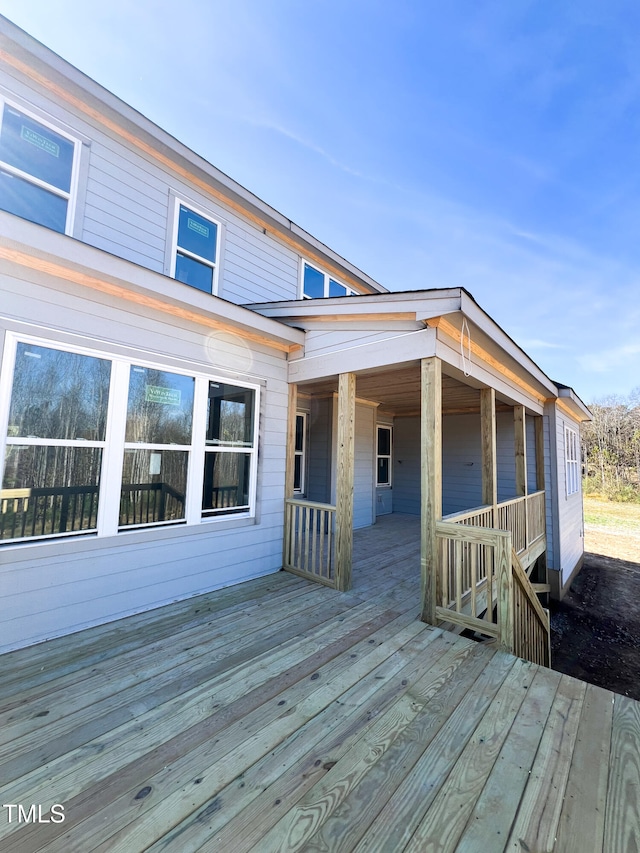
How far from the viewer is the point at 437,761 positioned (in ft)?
5.77

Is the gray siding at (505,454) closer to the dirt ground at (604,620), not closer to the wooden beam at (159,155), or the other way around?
the dirt ground at (604,620)

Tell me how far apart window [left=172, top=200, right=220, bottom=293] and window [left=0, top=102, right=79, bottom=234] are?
3.91 ft

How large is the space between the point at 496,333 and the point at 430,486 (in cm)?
200

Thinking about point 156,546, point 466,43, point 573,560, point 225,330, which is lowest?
point 573,560

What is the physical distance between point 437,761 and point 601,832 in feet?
2.11

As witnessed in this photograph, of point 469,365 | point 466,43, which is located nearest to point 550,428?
point 469,365

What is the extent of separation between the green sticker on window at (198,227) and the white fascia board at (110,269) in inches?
76.2

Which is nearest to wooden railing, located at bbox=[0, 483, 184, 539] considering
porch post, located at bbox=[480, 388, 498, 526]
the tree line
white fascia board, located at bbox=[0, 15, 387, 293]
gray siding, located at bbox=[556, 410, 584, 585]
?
porch post, located at bbox=[480, 388, 498, 526]

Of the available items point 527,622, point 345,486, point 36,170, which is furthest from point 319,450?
point 36,170

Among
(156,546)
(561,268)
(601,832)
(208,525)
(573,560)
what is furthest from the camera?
(561,268)

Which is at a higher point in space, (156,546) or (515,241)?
(515,241)

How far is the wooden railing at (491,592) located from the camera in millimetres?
2902

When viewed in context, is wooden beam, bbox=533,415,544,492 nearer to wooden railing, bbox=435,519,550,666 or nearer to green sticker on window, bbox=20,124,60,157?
wooden railing, bbox=435,519,550,666

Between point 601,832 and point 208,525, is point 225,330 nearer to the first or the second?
point 208,525
